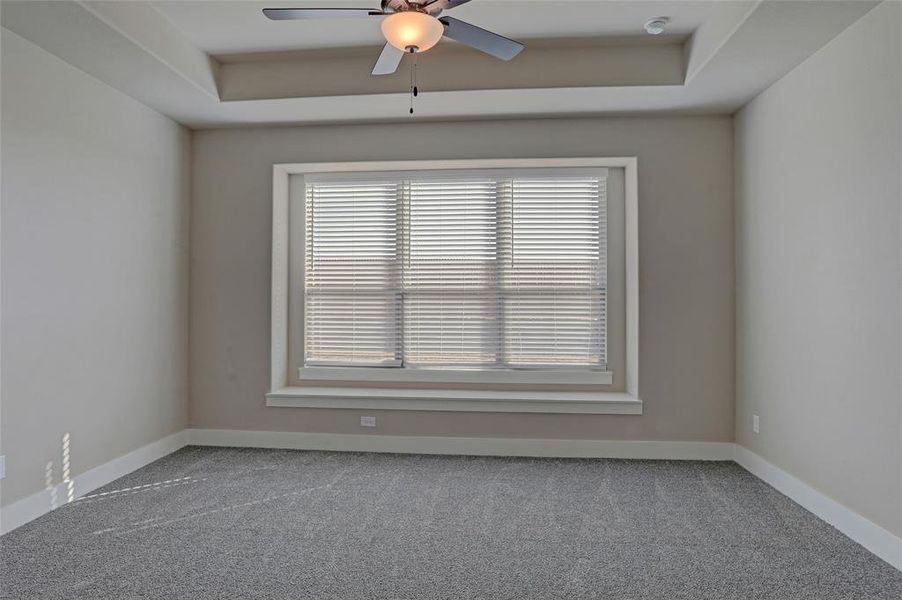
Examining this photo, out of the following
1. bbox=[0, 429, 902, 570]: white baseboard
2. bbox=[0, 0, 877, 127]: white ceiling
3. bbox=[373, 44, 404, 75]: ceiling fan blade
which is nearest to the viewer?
bbox=[373, 44, 404, 75]: ceiling fan blade

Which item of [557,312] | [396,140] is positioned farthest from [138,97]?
[557,312]

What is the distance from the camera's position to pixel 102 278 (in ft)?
11.6

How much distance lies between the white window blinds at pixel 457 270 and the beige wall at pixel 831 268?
1171 millimetres

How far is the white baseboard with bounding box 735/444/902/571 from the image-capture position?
2.54 m

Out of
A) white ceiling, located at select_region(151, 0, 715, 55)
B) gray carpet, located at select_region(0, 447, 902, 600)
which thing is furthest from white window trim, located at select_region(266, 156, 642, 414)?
white ceiling, located at select_region(151, 0, 715, 55)

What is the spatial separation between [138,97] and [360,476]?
3017 millimetres

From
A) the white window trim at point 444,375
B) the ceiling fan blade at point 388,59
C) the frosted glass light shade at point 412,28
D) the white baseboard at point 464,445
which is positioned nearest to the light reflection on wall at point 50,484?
the white baseboard at point 464,445

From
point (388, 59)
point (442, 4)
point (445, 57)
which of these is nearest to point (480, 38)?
point (442, 4)

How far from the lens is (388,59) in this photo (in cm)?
281

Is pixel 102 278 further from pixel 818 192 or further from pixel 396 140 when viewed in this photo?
pixel 818 192

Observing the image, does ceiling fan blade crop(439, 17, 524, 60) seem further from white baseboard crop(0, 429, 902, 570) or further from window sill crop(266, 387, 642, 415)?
white baseboard crop(0, 429, 902, 570)

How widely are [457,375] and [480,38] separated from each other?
2695 mm

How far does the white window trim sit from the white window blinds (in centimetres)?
14

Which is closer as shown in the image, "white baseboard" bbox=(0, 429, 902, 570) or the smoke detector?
the smoke detector
